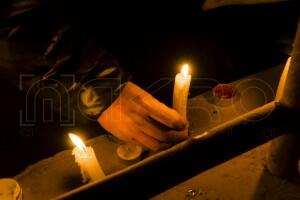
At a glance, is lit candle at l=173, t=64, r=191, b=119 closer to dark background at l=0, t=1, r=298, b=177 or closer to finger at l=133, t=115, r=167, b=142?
finger at l=133, t=115, r=167, b=142

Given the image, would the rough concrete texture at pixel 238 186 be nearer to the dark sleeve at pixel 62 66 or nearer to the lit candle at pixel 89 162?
the lit candle at pixel 89 162

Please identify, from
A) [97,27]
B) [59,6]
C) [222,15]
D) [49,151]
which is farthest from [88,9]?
[222,15]

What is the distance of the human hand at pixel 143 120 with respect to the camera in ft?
5.07

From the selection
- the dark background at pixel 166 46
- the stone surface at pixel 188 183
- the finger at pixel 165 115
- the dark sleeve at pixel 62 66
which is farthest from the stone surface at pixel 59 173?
the dark background at pixel 166 46

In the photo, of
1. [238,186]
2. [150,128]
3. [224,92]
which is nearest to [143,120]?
[150,128]

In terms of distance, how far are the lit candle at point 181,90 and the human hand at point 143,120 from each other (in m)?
0.10

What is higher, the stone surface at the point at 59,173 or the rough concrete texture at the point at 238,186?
the stone surface at the point at 59,173

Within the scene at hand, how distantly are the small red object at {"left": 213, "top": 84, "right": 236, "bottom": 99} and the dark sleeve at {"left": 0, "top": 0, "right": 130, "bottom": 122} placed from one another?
767 mm

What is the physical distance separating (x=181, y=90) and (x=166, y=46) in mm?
2001

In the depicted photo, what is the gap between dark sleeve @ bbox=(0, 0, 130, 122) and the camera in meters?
1.70

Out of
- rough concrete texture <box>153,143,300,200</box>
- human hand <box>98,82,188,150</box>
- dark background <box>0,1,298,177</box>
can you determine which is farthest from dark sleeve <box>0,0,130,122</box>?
dark background <box>0,1,298,177</box>

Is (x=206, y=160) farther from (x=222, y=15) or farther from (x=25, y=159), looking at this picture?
(x=222, y=15)

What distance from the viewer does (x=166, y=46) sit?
141 inches

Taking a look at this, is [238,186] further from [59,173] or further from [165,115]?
[59,173]
